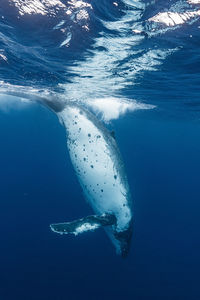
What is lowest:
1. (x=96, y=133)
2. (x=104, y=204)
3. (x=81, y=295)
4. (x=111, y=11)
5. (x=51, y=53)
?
(x=81, y=295)

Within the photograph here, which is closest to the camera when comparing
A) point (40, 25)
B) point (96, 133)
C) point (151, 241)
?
point (96, 133)

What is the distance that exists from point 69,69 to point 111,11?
6946 mm

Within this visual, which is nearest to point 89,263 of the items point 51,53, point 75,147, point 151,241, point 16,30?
point 151,241

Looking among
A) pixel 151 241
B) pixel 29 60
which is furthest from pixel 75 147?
pixel 151 241

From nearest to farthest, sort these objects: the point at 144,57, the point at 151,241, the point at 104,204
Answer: the point at 104,204
the point at 144,57
the point at 151,241

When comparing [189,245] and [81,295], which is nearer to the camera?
[81,295]

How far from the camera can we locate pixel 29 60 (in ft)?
39.6

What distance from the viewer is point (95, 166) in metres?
5.55

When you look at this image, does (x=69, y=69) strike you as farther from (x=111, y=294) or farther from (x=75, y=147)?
(x=111, y=294)

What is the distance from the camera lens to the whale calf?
5.48 meters

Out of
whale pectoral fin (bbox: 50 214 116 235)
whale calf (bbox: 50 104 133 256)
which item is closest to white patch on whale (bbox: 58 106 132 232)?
whale calf (bbox: 50 104 133 256)

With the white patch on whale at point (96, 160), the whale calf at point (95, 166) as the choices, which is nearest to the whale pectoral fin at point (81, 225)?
the whale calf at point (95, 166)

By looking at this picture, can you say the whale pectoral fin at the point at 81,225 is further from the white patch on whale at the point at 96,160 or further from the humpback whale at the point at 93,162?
the white patch on whale at the point at 96,160

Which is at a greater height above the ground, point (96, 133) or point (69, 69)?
point (69, 69)
